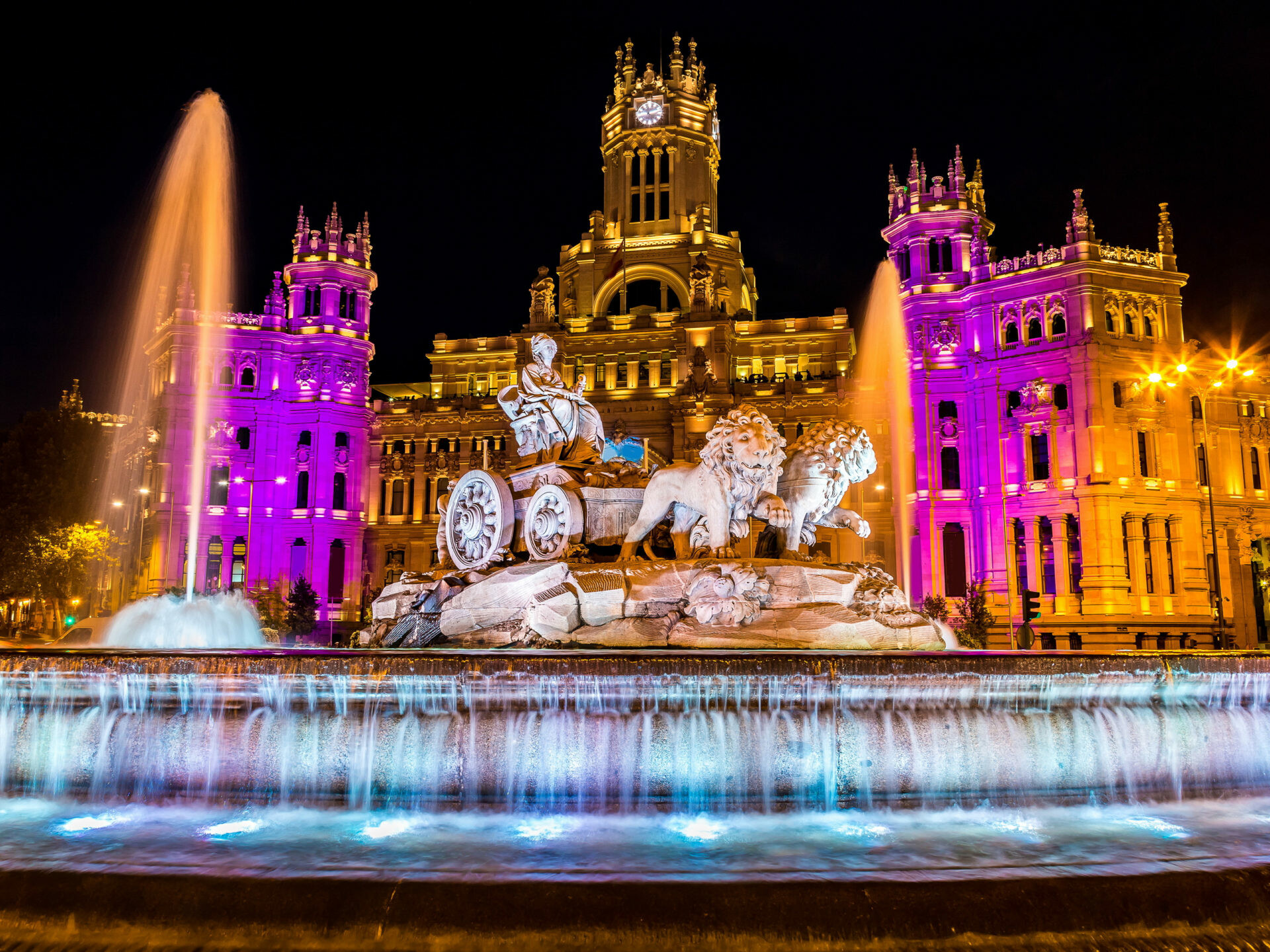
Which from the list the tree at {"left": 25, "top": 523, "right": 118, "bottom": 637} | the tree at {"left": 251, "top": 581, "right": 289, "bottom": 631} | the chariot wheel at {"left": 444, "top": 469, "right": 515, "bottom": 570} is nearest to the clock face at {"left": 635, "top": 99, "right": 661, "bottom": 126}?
the tree at {"left": 251, "top": 581, "right": 289, "bottom": 631}

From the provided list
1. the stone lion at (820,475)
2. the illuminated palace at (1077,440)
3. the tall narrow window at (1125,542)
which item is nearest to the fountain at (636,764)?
the stone lion at (820,475)

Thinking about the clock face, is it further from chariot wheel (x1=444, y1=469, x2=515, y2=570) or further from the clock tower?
chariot wheel (x1=444, y1=469, x2=515, y2=570)

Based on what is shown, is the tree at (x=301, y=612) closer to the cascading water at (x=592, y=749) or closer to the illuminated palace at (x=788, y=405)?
the illuminated palace at (x=788, y=405)

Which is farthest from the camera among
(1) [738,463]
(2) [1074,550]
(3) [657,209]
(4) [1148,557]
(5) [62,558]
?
(3) [657,209]

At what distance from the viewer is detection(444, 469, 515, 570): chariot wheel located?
15.6m

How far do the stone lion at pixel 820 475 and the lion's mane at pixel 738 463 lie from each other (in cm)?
44

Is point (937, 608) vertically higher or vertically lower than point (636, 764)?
higher

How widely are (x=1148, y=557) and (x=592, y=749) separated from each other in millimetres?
53481

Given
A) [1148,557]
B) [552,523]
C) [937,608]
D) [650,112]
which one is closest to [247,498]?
[937,608]

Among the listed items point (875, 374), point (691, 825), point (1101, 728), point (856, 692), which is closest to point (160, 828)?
point (691, 825)

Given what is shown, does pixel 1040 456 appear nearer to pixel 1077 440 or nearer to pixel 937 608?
pixel 1077 440

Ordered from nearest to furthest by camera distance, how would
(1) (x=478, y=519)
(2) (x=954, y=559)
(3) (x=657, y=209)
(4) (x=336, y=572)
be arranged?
(1) (x=478, y=519)
(2) (x=954, y=559)
(4) (x=336, y=572)
(3) (x=657, y=209)

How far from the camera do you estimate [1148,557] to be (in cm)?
5306

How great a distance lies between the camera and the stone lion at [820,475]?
1459 centimetres
